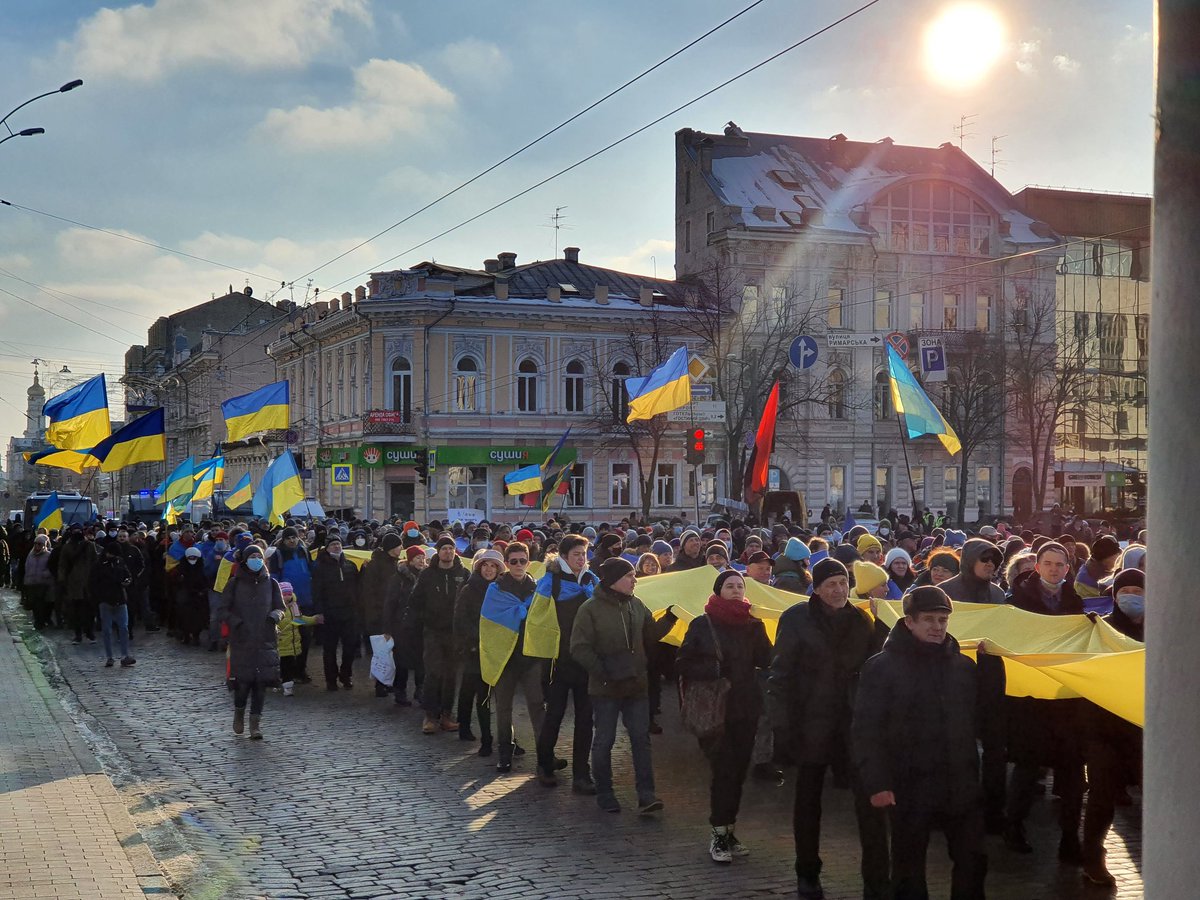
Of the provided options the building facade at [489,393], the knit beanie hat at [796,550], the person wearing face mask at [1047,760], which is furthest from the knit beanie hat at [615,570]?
the building facade at [489,393]

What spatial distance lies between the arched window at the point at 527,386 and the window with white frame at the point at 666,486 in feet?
17.7

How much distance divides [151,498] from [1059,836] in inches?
2150

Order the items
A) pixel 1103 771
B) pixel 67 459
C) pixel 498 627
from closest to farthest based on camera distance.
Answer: pixel 1103 771, pixel 498 627, pixel 67 459

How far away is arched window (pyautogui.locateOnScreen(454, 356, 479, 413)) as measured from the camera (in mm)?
46906

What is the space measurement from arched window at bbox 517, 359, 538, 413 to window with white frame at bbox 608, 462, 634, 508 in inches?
153

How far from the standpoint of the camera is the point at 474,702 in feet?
39.4

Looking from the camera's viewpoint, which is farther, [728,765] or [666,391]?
[666,391]

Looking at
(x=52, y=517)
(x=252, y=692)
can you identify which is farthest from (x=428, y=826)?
(x=52, y=517)

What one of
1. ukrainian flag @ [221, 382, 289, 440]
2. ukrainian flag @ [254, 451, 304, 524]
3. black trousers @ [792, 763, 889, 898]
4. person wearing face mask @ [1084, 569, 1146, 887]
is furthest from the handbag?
ukrainian flag @ [221, 382, 289, 440]

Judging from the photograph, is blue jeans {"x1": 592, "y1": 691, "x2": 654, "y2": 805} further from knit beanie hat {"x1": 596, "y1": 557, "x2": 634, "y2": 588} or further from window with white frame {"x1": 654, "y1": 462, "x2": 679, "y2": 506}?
window with white frame {"x1": 654, "y1": 462, "x2": 679, "y2": 506}

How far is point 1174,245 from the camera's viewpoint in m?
2.81

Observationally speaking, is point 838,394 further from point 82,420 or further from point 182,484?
point 82,420

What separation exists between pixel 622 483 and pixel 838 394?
10450 millimetres

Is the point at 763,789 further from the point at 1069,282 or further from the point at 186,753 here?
the point at 1069,282
